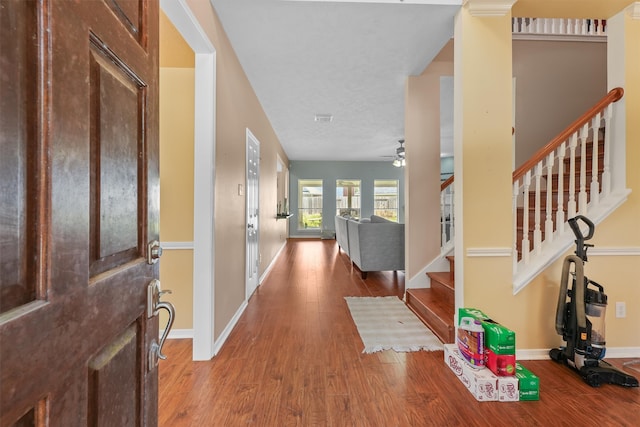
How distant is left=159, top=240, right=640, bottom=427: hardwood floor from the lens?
1574 mm

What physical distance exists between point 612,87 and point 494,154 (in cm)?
115

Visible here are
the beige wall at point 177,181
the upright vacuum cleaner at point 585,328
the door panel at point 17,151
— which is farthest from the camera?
the beige wall at point 177,181

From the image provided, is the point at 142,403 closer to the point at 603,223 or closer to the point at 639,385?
the point at 639,385

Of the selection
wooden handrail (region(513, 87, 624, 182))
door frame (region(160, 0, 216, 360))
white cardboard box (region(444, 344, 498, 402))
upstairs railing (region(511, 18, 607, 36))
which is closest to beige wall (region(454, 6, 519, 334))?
wooden handrail (region(513, 87, 624, 182))

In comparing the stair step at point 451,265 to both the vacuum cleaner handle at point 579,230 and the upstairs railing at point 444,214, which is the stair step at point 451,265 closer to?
the upstairs railing at point 444,214

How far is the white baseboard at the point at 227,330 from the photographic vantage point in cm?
225

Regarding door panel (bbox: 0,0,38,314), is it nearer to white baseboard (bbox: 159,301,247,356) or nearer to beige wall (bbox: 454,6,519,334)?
white baseboard (bbox: 159,301,247,356)

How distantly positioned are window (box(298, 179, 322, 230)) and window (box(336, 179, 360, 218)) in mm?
646

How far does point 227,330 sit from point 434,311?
6.02 feet

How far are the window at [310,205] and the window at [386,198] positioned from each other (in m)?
1.92

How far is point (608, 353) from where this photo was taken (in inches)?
87.1

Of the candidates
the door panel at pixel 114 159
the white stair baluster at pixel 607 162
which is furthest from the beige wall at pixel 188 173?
the white stair baluster at pixel 607 162

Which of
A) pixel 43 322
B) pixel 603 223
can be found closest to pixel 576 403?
pixel 603 223

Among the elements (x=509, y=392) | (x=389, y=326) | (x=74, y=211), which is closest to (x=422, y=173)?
(x=389, y=326)
